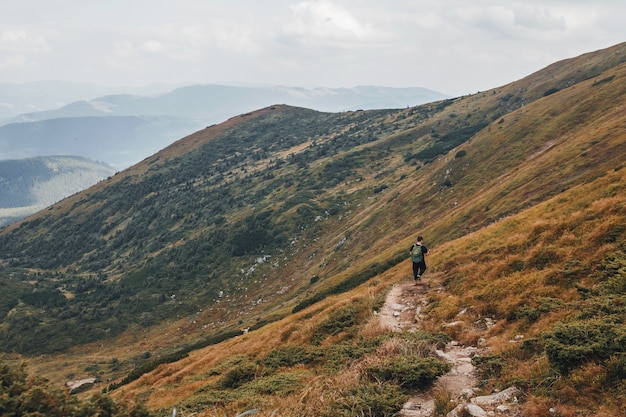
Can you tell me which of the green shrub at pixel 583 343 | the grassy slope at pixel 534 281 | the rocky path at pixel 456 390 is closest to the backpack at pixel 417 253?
the grassy slope at pixel 534 281

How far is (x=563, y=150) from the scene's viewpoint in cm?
4472

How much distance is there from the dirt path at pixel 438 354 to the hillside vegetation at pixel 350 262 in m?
0.41

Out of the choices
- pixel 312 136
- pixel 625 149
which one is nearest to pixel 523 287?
pixel 625 149

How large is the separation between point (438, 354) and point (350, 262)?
152ft

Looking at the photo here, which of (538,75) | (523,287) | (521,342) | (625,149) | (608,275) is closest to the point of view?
(521,342)

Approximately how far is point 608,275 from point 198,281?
87.6 m

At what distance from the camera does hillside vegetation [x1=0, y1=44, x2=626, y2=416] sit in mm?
11656

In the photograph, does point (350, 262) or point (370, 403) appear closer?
point (370, 403)

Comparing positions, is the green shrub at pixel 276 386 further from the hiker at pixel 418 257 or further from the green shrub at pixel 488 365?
the hiker at pixel 418 257

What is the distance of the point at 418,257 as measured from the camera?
2270cm

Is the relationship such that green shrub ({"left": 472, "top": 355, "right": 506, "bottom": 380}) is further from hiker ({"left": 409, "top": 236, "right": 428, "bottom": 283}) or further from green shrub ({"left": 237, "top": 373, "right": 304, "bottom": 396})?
hiker ({"left": 409, "top": 236, "right": 428, "bottom": 283})

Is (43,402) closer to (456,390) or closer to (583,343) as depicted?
(456,390)

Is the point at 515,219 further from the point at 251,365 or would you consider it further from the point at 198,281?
the point at 198,281

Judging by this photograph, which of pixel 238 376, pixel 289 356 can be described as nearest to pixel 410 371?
pixel 289 356
